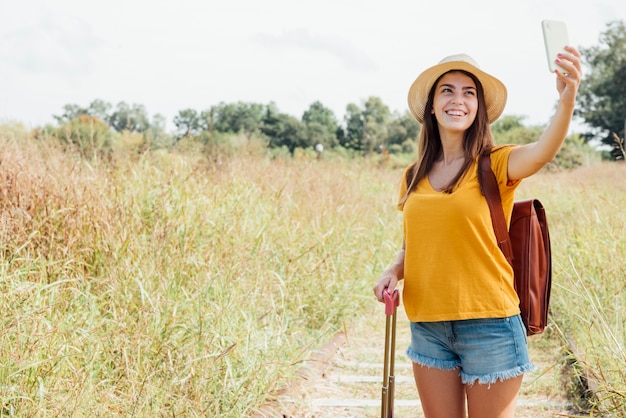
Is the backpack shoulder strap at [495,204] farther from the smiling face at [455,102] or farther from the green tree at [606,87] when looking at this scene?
the green tree at [606,87]

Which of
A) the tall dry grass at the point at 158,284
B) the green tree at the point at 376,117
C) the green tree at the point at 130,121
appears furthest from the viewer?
the green tree at the point at 376,117

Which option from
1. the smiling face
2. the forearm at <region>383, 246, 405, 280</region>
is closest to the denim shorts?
the forearm at <region>383, 246, 405, 280</region>

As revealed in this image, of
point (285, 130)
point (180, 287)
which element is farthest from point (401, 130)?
point (180, 287)

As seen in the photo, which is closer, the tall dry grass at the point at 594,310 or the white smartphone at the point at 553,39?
the white smartphone at the point at 553,39

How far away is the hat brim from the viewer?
2857mm

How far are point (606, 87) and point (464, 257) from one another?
44376 mm

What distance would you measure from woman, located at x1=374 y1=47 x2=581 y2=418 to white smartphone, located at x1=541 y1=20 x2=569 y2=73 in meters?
0.03

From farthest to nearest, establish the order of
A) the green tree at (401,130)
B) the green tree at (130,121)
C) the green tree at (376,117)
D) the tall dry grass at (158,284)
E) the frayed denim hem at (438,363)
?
the green tree at (401,130) < the green tree at (376,117) < the green tree at (130,121) < the tall dry grass at (158,284) < the frayed denim hem at (438,363)

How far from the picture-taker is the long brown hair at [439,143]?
8.89ft

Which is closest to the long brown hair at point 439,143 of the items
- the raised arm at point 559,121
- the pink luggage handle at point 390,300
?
the raised arm at point 559,121

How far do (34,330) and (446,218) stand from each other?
2.21 meters

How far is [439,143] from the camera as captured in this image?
9.82 ft

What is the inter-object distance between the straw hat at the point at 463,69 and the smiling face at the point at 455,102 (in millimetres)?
41

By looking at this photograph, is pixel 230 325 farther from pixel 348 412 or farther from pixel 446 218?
pixel 446 218
